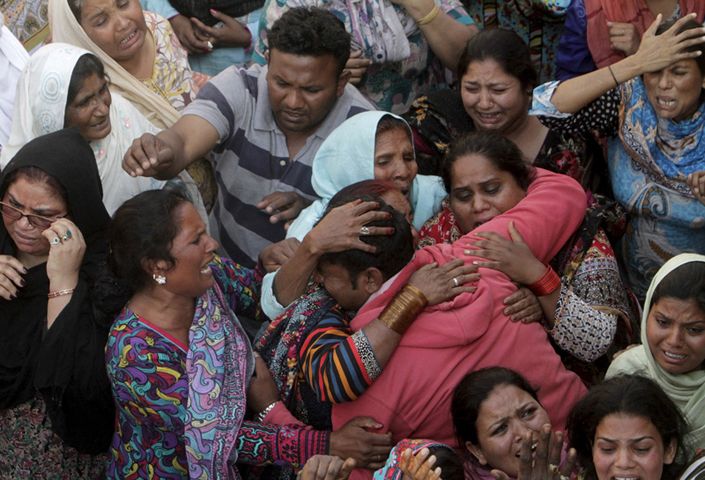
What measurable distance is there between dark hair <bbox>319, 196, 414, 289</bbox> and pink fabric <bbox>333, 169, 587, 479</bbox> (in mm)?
51

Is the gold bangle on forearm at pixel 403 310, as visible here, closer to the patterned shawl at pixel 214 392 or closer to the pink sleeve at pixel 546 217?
the pink sleeve at pixel 546 217

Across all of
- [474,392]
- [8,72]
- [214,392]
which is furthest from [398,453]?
[8,72]

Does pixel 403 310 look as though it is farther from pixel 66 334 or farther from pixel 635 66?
pixel 635 66

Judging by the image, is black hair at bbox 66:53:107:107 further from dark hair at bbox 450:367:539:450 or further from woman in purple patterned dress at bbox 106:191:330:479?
dark hair at bbox 450:367:539:450

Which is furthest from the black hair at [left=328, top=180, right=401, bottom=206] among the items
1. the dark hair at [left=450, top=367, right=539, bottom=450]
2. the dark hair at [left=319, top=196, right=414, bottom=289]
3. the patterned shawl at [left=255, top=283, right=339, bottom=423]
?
the dark hair at [left=450, top=367, right=539, bottom=450]

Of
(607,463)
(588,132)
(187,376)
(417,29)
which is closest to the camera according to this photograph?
(607,463)

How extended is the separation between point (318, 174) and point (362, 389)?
129 cm

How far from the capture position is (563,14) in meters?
4.43

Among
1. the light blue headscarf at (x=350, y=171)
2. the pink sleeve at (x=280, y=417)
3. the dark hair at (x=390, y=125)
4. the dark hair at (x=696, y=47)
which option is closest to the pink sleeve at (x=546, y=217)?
the light blue headscarf at (x=350, y=171)

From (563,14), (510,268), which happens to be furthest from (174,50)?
(510,268)

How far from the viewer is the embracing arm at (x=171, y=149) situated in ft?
11.3

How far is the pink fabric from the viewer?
2.68 m

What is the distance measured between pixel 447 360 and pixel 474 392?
148 millimetres

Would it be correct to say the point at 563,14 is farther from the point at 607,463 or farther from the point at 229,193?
the point at 607,463
